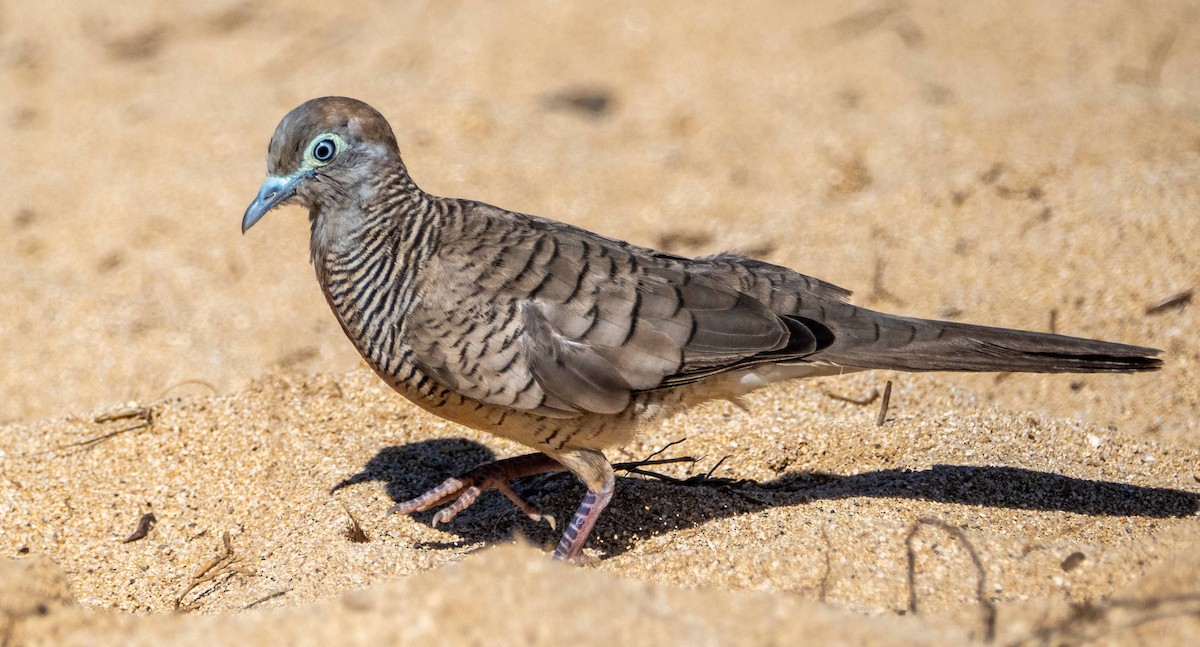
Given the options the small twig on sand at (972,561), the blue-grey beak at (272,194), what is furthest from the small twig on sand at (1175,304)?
the blue-grey beak at (272,194)

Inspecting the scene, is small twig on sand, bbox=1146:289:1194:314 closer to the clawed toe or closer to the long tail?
the long tail

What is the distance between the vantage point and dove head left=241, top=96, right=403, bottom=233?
4.19 m

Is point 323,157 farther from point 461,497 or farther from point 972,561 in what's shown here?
point 972,561

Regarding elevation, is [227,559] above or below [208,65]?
below

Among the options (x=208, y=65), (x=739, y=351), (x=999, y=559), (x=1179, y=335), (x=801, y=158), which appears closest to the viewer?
(x=999, y=559)

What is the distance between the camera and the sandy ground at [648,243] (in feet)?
11.1

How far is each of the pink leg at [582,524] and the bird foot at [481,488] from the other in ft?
1.14

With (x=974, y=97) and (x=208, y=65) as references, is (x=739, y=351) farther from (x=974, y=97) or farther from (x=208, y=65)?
(x=208, y=65)

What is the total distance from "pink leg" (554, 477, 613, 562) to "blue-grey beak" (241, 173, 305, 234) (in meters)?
1.55

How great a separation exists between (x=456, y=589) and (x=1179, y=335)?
4.11 metres

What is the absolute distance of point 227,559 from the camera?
13.9ft

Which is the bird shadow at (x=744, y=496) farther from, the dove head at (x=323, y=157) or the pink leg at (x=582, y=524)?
the dove head at (x=323, y=157)

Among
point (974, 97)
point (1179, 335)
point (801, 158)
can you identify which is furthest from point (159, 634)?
point (974, 97)

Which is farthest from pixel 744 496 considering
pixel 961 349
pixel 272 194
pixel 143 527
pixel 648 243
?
pixel 648 243
